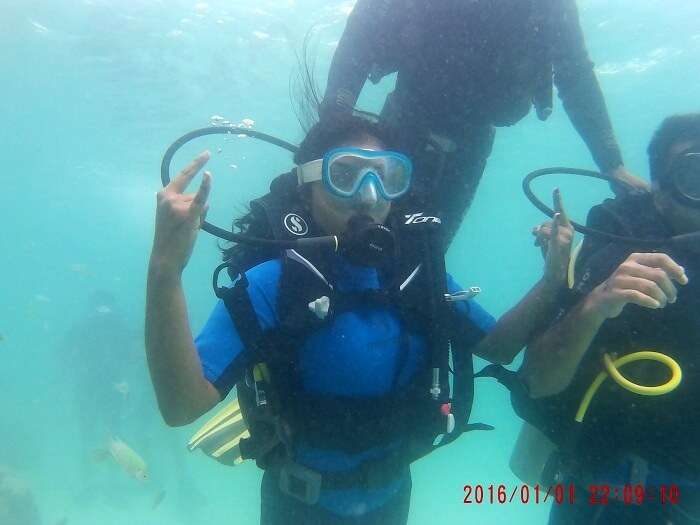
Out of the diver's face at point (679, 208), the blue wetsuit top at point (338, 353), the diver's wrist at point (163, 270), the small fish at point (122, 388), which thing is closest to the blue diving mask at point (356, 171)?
the blue wetsuit top at point (338, 353)

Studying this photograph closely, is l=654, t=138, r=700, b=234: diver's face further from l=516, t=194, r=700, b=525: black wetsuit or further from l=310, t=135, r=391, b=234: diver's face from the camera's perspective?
l=310, t=135, r=391, b=234: diver's face

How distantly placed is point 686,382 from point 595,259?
0.82m

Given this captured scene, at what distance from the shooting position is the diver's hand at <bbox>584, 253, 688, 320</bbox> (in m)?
2.46

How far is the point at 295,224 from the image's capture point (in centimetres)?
309

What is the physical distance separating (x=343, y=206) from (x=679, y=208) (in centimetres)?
194

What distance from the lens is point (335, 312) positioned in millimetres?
3068

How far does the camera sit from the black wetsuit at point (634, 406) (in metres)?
2.94

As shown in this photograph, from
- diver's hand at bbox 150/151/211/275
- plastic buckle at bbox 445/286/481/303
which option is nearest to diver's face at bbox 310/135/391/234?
plastic buckle at bbox 445/286/481/303

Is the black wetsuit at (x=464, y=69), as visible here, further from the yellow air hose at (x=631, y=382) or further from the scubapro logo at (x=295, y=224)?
the yellow air hose at (x=631, y=382)

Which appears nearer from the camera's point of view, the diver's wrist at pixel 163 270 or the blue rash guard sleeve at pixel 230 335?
the diver's wrist at pixel 163 270

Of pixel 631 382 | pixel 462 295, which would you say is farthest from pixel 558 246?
pixel 631 382

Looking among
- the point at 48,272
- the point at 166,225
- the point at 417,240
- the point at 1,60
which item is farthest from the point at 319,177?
the point at 48,272

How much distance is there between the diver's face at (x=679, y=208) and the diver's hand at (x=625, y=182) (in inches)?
25.5

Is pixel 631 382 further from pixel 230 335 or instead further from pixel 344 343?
pixel 230 335
